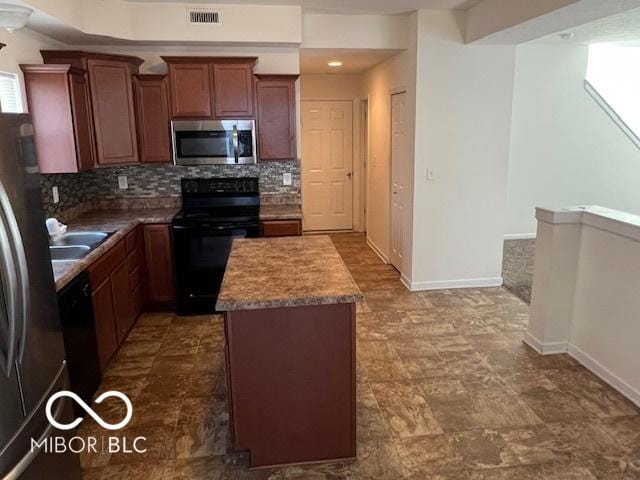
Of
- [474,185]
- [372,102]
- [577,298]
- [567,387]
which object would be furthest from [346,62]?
[567,387]

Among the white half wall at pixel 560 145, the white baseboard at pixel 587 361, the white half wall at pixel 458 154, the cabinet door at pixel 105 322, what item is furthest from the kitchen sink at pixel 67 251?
the white half wall at pixel 560 145

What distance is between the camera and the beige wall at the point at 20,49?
10.1ft

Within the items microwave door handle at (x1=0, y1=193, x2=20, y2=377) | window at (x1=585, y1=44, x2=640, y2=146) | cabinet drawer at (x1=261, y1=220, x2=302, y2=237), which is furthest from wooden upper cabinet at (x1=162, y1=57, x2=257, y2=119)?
window at (x1=585, y1=44, x2=640, y2=146)

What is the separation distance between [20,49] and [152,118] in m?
1.11

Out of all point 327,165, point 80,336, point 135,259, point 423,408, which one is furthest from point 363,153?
point 80,336

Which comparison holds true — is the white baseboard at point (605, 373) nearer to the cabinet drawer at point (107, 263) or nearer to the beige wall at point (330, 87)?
the cabinet drawer at point (107, 263)

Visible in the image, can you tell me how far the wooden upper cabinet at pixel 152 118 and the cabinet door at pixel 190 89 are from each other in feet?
0.29

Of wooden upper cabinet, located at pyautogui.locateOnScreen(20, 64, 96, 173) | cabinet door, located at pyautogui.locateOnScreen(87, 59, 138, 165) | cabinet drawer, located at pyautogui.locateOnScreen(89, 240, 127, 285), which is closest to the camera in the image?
cabinet drawer, located at pyautogui.locateOnScreen(89, 240, 127, 285)

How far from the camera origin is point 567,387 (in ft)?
9.61

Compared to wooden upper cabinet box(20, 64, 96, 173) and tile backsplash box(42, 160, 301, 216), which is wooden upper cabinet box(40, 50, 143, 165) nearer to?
wooden upper cabinet box(20, 64, 96, 173)

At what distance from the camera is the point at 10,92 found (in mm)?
3174

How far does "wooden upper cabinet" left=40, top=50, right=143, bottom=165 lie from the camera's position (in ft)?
12.0

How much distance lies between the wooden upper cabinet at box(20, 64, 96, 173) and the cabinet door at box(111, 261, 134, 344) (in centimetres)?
84

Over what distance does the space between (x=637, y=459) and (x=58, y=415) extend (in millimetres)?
2635
